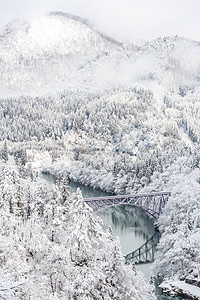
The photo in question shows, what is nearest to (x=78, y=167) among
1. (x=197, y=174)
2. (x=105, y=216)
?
(x=105, y=216)

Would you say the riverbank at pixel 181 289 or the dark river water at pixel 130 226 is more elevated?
the riverbank at pixel 181 289

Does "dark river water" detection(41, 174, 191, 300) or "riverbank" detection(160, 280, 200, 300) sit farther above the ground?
"riverbank" detection(160, 280, 200, 300)

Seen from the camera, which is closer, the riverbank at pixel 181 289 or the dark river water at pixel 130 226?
the riverbank at pixel 181 289

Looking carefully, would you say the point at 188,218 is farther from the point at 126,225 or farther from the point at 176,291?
the point at 126,225

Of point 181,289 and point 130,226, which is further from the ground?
point 181,289

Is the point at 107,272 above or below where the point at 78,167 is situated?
above

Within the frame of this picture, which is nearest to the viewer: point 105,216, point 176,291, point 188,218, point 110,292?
point 110,292

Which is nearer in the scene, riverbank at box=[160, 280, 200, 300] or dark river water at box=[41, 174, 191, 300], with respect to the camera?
riverbank at box=[160, 280, 200, 300]

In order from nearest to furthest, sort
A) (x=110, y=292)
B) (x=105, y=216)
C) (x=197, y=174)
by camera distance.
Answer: (x=110, y=292) → (x=197, y=174) → (x=105, y=216)

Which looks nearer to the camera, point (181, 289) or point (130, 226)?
point (181, 289)

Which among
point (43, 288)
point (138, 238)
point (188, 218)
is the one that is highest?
point (43, 288)

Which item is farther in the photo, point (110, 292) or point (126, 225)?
point (126, 225)
